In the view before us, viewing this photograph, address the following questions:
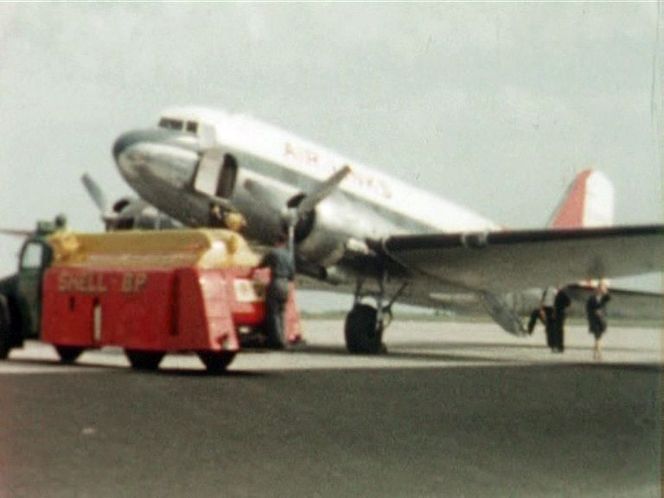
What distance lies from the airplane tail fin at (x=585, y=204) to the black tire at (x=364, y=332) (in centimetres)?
1299

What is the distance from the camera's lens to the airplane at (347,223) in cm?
2181

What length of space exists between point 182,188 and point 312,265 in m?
3.60

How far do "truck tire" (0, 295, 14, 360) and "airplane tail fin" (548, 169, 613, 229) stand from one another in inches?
875

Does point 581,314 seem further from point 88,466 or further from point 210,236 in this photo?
point 88,466

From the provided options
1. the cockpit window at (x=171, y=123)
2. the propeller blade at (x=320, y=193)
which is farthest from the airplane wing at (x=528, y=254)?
the cockpit window at (x=171, y=123)

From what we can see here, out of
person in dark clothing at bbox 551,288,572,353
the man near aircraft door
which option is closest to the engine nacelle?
person in dark clothing at bbox 551,288,572,353

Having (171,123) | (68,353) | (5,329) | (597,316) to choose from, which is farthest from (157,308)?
(597,316)

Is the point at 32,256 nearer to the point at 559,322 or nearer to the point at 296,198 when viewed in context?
the point at 296,198

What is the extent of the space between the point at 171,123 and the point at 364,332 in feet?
19.8

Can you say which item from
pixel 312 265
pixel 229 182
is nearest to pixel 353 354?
pixel 312 265

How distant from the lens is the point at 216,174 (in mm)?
21922

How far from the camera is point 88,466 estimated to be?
7.13 metres

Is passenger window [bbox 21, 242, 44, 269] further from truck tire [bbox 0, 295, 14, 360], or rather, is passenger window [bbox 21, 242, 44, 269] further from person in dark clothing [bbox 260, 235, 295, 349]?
person in dark clothing [bbox 260, 235, 295, 349]

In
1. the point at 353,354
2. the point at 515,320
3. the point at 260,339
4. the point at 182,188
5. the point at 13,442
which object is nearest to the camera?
the point at 13,442
